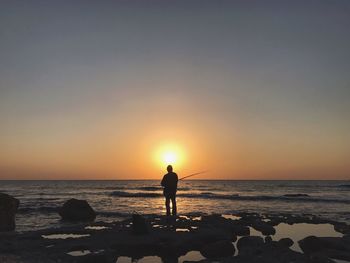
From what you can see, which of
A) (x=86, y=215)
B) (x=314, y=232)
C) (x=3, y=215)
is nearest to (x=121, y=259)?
(x=3, y=215)

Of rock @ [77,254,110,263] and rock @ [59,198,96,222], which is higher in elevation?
rock @ [59,198,96,222]

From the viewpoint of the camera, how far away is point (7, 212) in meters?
17.9

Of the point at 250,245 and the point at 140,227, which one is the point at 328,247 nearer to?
the point at 250,245

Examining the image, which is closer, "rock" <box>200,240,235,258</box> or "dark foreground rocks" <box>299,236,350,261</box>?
"dark foreground rocks" <box>299,236,350,261</box>

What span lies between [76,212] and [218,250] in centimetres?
1323

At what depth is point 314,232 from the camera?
17.5m

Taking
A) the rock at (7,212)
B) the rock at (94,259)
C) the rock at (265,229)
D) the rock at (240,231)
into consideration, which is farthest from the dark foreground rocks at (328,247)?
the rock at (7,212)

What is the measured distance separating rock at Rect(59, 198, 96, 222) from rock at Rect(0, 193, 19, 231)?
4.81 m

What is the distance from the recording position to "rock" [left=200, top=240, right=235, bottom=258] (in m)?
11.9

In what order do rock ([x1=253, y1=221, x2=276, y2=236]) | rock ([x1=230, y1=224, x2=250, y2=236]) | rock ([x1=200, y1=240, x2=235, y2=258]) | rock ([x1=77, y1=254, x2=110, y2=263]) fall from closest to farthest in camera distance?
1. rock ([x1=77, y1=254, x2=110, y2=263])
2. rock ([x1=200, y1=240, x2=235, y2=258])
3. rock ([x1=230, y1=224, x2=250, y2=236])
4. rock ([x1=253, y1=221, x2=276, y2=236])

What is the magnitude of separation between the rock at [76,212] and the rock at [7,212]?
4.81 metres

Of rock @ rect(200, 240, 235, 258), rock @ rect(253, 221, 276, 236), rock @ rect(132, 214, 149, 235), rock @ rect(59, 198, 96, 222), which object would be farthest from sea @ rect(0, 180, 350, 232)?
rock @ rect(200, 240, 235, 258)

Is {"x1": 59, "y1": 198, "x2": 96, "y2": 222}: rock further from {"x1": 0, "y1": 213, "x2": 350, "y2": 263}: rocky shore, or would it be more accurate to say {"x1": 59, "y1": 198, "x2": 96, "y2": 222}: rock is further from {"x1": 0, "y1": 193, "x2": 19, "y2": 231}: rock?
{"x1": 0, "y1": 213, "x2": 350, "y2": 263}: rocky shore

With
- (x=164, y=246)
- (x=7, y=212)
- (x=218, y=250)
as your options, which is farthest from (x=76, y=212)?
(x=218, y=250)
